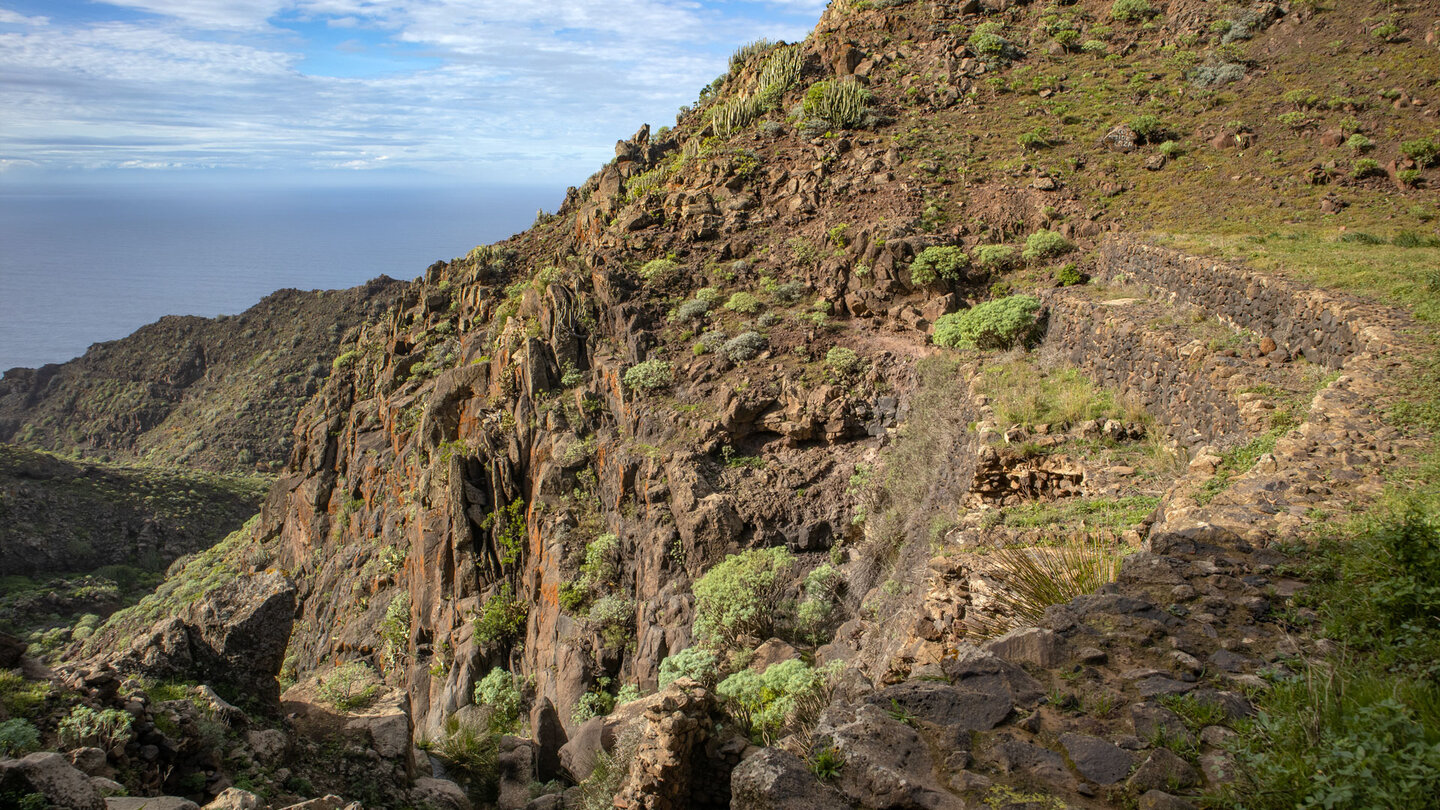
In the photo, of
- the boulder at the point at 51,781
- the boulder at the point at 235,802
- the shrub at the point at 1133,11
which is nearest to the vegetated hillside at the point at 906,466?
the shrub at the point at 1133,11

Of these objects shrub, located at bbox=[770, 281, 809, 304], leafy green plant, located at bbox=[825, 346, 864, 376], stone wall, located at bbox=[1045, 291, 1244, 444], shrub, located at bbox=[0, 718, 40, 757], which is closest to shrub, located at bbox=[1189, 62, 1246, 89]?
stone wall, located at bbox=[1045, 291, 1244, 444]

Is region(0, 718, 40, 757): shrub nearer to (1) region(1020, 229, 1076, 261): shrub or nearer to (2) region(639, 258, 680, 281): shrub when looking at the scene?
(2) region(639, 258, 680, 281): shrub

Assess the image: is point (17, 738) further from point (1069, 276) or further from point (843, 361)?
point (1069, 276)

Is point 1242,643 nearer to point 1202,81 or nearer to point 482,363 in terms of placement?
point 482,363

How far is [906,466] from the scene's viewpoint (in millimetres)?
12047

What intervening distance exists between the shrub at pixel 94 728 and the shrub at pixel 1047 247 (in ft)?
53.3

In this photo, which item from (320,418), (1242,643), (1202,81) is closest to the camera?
(1242,643)

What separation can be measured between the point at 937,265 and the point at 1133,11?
48.7 feet

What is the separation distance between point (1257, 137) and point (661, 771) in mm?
18984

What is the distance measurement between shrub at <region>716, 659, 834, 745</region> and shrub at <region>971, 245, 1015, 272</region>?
9.98 metres

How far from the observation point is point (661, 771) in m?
7.04

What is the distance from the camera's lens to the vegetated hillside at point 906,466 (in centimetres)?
425

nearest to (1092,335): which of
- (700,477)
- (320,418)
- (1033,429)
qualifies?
(1033,429)

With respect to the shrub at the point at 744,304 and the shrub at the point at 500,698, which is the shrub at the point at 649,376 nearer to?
the shrub at the point at 744,304
